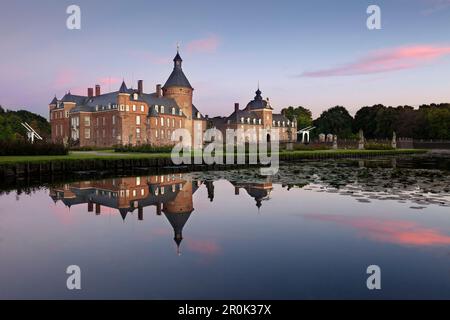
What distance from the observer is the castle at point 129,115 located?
62.6 meters

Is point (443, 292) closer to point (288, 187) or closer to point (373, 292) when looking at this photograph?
point (373, 292)

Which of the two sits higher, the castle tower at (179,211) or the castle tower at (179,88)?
the castle tower at (179,88)

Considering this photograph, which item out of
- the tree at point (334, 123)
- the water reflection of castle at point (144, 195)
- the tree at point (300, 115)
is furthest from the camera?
the tree at point (300, 115)

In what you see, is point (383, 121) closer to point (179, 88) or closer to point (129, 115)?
point (179, 88)

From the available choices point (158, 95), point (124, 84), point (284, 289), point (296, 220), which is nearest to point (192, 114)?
point (158, 95)

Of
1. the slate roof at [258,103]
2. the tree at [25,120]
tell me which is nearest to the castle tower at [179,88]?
the slate roof at [258,103]

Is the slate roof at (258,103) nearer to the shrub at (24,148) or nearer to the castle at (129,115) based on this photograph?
the castle at (129,115)

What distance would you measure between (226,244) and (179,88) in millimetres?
66700

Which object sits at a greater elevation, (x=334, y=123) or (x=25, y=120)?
(x=25, y=120)

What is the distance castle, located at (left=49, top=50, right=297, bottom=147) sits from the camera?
62.6m

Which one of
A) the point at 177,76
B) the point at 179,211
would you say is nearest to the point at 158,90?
the point at 177,76

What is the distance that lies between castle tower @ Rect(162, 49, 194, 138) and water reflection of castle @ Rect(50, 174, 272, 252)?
52.8 metres

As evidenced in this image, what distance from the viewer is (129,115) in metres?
62.4

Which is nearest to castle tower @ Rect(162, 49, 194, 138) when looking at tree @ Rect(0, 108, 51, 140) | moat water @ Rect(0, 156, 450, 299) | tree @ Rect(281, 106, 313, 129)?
tree @ Rect(0, 108, 51, 140)
